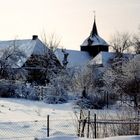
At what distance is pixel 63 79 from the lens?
42656 mm

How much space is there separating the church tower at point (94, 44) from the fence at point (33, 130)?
6699cm

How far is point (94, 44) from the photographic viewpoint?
88.7 metres

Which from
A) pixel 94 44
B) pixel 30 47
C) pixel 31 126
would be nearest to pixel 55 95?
pixel 31 126

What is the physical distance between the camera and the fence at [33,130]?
1716 cm

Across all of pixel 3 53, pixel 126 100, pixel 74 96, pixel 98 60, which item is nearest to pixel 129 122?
pixel 126 100

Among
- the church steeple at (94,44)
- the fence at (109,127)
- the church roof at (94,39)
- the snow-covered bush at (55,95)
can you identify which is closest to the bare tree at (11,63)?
the snow-covered bush at (55,95)

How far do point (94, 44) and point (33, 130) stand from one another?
70535 mm

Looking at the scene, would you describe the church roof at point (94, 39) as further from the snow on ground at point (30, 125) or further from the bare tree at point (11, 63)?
the snow on ground at point (30, 125)

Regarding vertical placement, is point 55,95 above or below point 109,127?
above

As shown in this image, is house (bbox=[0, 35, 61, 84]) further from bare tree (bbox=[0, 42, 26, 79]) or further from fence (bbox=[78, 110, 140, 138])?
fence (bbox=[78, 110, 140, 138])

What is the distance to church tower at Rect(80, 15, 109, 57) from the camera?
88.3 meters

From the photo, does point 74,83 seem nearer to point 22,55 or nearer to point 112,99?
point 112,99

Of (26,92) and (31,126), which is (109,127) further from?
(26,92)

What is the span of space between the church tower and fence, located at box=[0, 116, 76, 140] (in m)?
67.0
